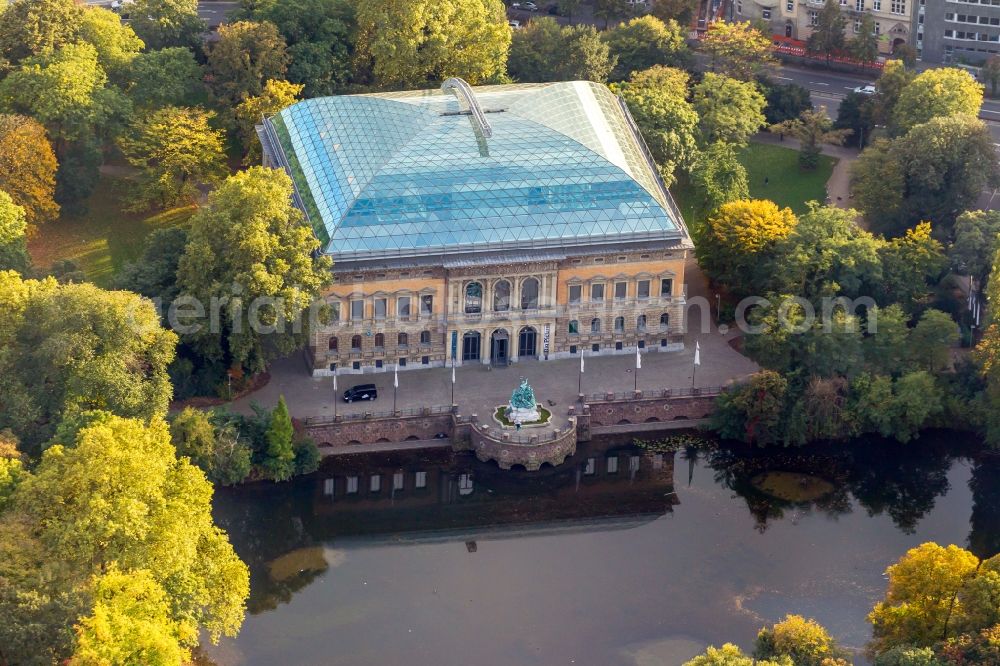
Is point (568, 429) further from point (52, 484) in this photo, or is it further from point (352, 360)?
point (52, 484)

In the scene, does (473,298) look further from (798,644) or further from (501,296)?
(798,644)

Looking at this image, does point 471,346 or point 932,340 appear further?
point 471,346

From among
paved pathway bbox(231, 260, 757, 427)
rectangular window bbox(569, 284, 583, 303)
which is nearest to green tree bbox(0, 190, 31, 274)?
paved pathway bbox(231, 260, 757, 427)

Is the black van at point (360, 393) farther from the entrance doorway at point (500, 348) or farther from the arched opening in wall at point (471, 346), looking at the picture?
the entrance doorway at point (500, 348)

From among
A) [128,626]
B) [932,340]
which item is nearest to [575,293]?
[932,340]

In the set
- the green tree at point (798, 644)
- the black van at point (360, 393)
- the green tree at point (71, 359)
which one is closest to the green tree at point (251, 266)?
the black van at point (360, 393)

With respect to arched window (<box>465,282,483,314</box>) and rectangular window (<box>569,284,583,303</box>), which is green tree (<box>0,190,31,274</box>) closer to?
arched window (<box>465,282,483,314</box>)

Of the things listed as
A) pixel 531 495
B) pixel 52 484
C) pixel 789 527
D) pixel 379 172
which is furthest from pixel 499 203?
pixel 52 484
